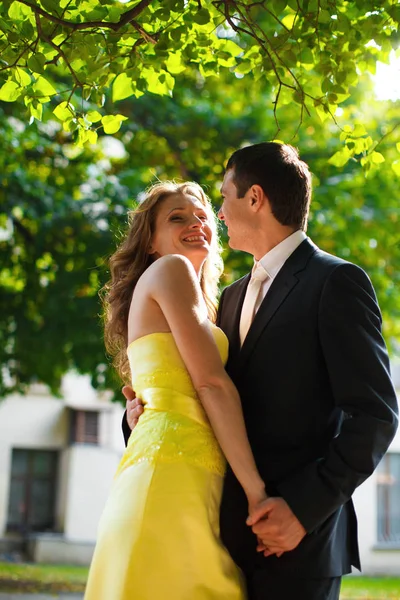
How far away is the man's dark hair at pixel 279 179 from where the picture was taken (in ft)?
11.4

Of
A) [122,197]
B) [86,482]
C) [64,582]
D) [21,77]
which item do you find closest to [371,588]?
[64,582]

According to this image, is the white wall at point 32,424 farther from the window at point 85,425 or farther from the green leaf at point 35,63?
the green leaf at point 35,63

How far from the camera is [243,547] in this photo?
318 cm

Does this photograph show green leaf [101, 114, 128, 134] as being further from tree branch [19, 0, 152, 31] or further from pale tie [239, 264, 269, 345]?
pale tie [239, 264, 269, 345]

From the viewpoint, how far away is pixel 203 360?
3.29 metres

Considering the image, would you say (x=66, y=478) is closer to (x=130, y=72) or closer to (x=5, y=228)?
(x=5, y=228)

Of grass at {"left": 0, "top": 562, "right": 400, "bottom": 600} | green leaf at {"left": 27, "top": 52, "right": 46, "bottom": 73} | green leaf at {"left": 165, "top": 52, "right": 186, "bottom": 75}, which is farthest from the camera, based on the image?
grass at {"left": 0, "top": 562, "right": 400, "bottom": 600}

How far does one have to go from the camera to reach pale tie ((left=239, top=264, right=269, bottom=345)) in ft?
11.6

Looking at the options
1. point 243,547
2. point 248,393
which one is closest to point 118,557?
point 243,547

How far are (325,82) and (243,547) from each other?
8.11 feet

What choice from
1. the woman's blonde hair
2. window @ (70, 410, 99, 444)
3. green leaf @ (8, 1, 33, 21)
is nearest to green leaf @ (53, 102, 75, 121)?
green leaf @ (8, 1, 33, 21)

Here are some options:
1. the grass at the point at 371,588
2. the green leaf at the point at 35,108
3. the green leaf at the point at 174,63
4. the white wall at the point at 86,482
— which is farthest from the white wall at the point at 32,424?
the green leaf at the point at 35,108

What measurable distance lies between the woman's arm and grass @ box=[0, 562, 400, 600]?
1282 cm

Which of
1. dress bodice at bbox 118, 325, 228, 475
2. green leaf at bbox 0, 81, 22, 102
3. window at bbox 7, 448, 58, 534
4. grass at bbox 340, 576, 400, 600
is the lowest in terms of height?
grass at bbox 340, 576, 400, 600
